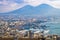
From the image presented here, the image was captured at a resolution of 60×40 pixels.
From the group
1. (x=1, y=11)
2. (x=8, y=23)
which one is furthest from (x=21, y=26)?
(x=1, y=11)

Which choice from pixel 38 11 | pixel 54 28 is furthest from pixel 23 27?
pixel 54 28

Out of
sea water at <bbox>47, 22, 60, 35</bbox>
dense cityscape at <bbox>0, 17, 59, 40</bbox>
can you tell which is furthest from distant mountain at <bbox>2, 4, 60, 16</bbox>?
sea water at <bbox>47, 22, 60, 35</bbox>

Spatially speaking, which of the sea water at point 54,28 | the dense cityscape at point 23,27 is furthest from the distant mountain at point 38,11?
the sea water at point 54,28

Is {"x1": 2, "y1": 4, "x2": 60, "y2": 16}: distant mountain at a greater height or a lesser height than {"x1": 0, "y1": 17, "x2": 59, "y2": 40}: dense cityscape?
greater

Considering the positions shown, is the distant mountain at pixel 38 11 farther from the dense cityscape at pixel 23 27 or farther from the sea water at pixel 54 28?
the sea water at pixel 54 28

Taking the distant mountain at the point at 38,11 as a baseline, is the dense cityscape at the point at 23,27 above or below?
below

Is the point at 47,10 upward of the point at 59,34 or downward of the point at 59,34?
upward

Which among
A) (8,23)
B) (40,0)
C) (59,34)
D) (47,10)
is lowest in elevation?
(59,34)

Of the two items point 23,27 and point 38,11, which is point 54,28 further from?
point 23,27

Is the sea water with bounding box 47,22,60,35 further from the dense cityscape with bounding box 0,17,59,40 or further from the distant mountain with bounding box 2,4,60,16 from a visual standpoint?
the distant mountain with bounding box 2,4,60,16

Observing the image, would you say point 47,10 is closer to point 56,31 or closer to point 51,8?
point 51,8

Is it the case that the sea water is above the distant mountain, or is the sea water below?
below
